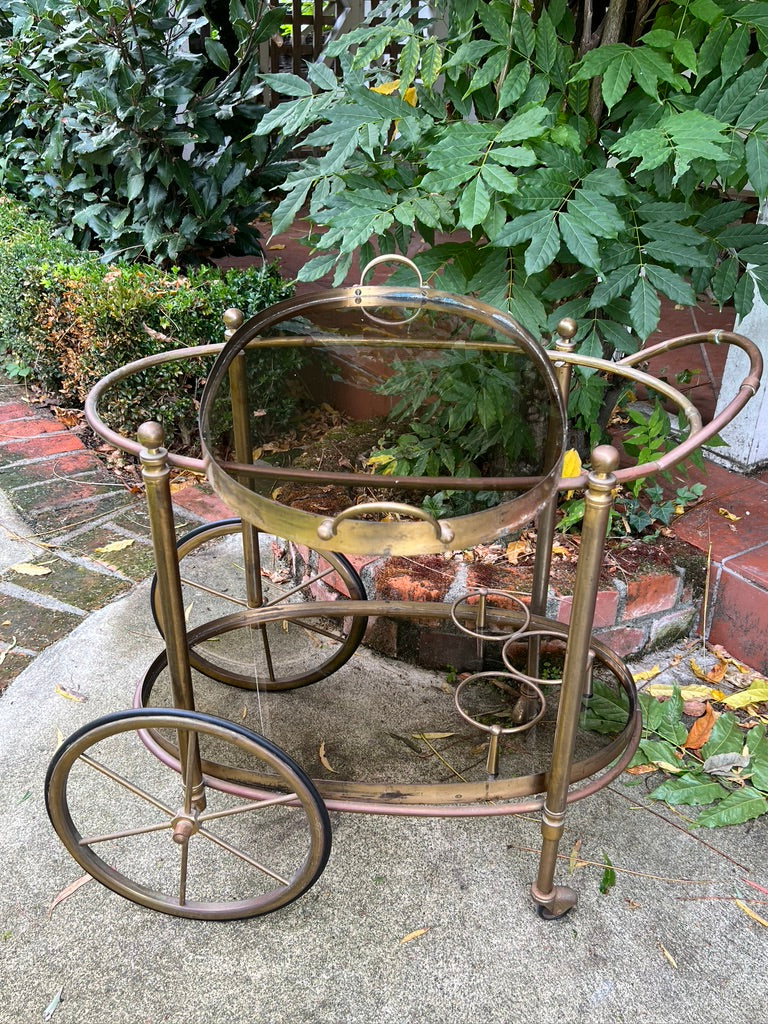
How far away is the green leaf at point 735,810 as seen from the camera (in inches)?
72.1

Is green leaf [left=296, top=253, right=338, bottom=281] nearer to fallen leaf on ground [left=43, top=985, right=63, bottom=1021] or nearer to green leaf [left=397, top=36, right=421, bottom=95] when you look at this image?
green leaf [left=397, top=36, right=421, bottom=95]

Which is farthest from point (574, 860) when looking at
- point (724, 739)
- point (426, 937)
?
point (724, 739)

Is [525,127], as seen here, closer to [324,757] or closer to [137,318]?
[324,757]

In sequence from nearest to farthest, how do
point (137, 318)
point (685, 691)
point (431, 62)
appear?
1. point (431, 62)
2. point (685, 691)
3. point (137, 318)

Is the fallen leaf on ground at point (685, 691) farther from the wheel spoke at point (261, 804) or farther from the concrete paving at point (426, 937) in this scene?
the wheel spoke at point (261, 804)

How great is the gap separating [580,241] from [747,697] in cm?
118

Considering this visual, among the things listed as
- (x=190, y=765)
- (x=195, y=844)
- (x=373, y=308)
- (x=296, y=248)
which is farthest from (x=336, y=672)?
(x=296, y=248)

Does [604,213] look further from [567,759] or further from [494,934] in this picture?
[494,934]

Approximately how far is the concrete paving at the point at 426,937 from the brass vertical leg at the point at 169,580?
0.98 ft

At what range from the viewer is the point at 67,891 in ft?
5.60

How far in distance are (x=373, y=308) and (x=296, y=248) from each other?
Answer: 3.56 m

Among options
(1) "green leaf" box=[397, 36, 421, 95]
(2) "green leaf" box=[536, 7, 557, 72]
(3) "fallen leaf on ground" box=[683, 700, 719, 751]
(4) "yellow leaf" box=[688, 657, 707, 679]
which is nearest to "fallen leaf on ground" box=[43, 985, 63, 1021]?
(3) "fallen leaf on ground" box=[683, 700, 719, 751]

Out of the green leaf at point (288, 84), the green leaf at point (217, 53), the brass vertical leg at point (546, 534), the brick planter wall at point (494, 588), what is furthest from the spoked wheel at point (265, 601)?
the green leaf at point (217, 53)

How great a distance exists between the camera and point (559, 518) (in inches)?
98.9
